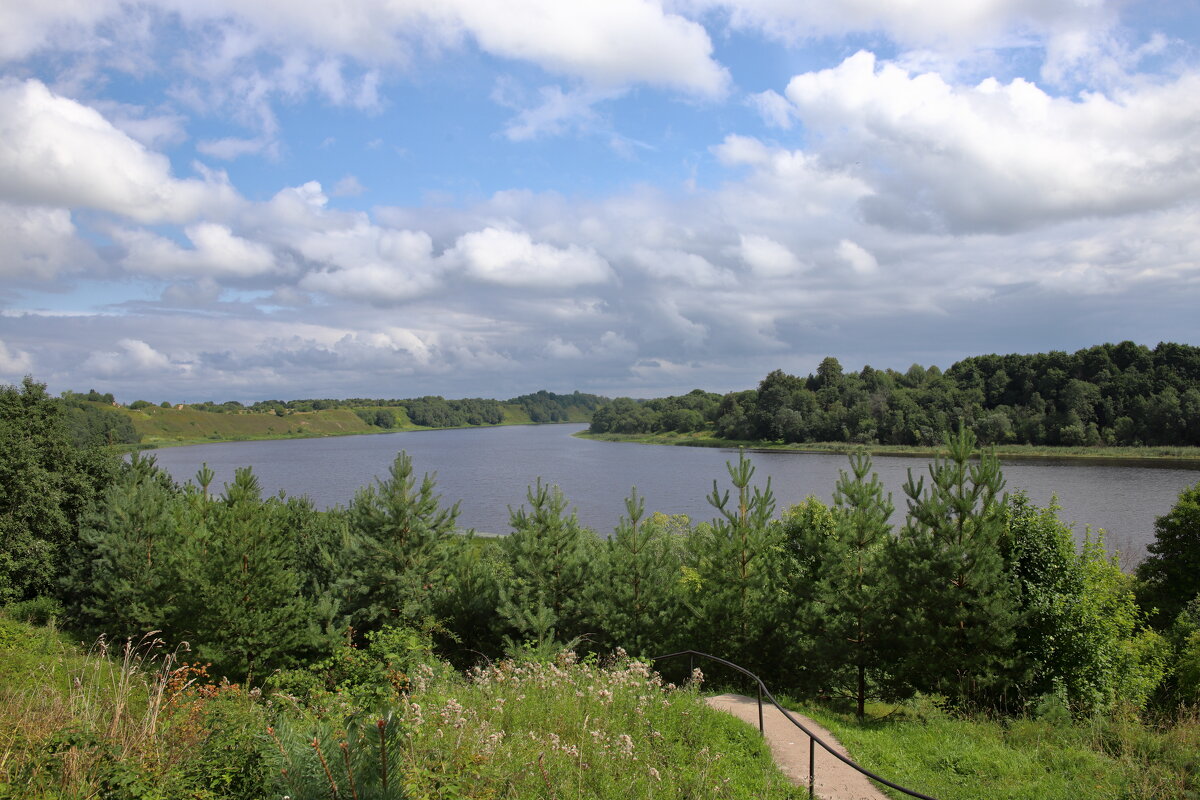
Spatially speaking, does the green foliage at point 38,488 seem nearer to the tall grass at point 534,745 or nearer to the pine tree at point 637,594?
the pine tree at point 637,594

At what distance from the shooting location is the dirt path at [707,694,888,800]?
801cm

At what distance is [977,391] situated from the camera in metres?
107

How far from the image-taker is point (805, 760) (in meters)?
8.98

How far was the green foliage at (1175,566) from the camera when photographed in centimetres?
2478

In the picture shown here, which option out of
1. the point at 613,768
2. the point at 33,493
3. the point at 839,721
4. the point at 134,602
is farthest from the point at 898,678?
the point at 33,493

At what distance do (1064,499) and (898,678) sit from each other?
45.1 meters

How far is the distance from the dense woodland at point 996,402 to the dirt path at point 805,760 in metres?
82.9

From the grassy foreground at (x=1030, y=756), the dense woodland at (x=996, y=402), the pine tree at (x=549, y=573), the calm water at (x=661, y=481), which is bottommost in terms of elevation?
the calm water at (x=661, y=481)

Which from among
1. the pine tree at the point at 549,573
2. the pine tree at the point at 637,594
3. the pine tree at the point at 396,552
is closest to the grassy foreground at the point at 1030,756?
the pine tree at the point at 637,594

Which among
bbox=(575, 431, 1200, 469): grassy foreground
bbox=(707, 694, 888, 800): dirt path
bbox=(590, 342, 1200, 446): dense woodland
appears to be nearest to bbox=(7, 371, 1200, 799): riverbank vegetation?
bbox=(707, 694, 888, 800): dirt path

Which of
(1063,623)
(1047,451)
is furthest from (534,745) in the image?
(1047,451)

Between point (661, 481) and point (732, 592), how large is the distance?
57163 mm

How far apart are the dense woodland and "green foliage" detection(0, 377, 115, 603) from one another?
85.4m

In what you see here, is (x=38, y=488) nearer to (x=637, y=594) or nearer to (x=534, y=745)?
(x=637, y=594)
